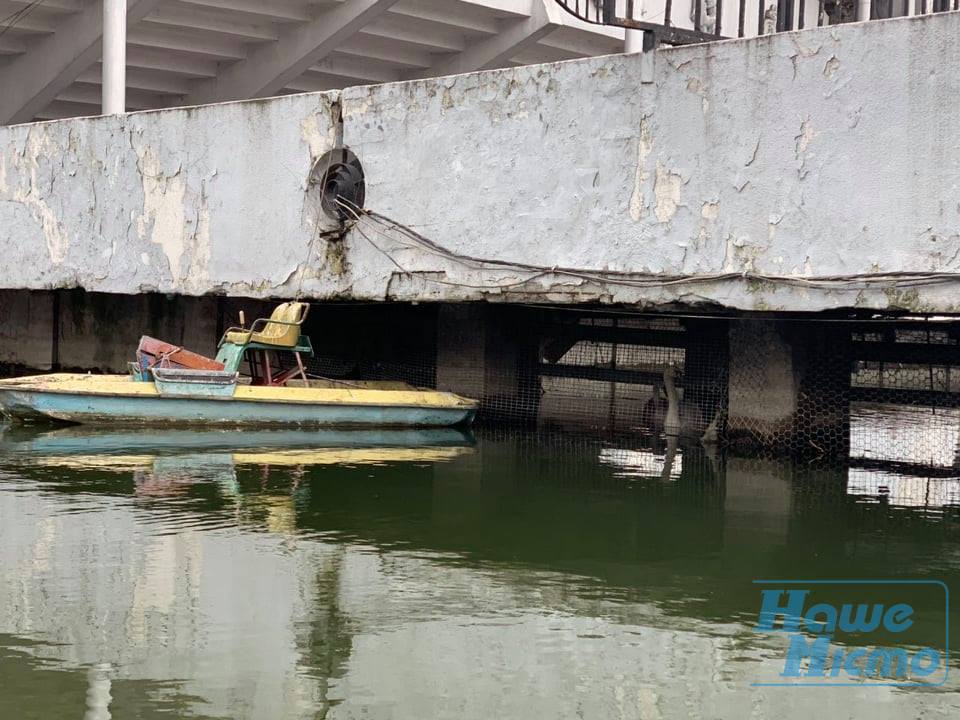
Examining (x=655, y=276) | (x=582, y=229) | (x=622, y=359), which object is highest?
(x=582, y=229)

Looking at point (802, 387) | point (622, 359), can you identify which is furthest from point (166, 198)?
point (802, 387)

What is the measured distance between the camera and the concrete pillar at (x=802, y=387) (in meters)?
10.3

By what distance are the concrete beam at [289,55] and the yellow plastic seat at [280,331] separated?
6.38m

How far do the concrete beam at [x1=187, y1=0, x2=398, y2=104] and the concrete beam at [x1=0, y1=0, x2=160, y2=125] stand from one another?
1990mm

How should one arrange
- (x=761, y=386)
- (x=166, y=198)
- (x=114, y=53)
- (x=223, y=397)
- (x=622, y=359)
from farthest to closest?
(x=114, y=53)
(x=622, y=359)
(x=166, y=198)
(x=223, y=397)
(x=761, y=386)

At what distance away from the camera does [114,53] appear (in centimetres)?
1492

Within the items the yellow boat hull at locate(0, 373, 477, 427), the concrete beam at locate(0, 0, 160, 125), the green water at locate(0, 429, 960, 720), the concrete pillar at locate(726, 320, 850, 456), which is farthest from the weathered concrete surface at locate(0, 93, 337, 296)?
the concrete pillar at locate(726, 320, 850, 456)

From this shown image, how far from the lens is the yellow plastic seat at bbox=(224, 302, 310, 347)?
11.5 m

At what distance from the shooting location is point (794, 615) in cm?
568

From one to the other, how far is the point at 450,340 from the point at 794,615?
7323 mm

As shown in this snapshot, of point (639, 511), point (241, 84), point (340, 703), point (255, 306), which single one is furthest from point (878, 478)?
point (241, 84)

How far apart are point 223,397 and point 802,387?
4832 millimetres

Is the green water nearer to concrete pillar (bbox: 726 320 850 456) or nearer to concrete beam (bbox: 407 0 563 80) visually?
concrete pillar (bbox: 726 320 850 456)

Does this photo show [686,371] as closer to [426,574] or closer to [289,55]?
[426,574]
